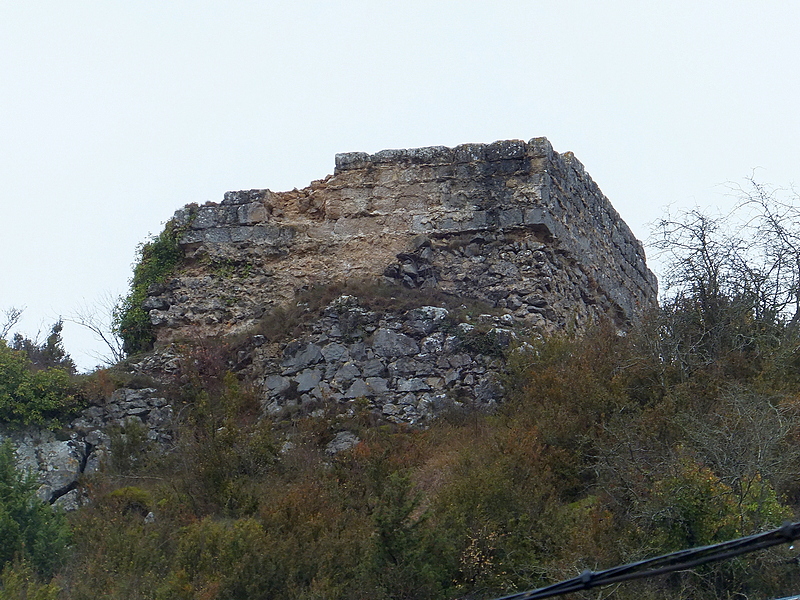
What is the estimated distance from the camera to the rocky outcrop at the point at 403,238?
44.7 feet

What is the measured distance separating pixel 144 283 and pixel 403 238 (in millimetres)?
3578

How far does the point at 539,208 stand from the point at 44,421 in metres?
6.53

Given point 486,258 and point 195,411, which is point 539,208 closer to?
point 486,258

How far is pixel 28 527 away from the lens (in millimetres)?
9250

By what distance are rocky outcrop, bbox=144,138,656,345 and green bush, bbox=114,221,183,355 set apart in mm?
138

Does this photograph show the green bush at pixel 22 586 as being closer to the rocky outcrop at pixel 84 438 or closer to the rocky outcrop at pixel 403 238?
the rocky outcrop at pixel 84 438

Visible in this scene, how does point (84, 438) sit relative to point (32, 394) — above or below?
below

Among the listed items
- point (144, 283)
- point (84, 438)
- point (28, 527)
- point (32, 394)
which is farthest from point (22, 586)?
point (144, 283)

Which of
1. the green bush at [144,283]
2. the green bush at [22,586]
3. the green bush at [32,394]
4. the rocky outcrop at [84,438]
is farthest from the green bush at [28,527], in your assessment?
the green bush at [144,283]

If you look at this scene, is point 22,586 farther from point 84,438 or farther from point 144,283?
point 144,283

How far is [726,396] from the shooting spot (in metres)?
9.07

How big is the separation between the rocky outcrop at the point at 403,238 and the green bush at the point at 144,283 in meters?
0.14

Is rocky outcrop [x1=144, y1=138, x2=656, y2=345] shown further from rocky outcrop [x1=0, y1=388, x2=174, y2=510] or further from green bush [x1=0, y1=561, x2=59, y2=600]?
green bush [x1=0, y1=561, x2=59, y2=600]

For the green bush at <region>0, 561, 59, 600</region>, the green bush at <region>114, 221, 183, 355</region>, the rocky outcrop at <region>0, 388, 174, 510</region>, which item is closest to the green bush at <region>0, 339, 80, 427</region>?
the rocky outcrop at <region>0, 388, 174, 510</region>
